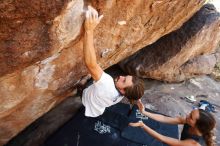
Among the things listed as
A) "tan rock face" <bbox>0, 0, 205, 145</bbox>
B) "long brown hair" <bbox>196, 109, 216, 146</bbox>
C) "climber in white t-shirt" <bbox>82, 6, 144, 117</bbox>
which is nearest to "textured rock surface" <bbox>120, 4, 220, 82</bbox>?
"tan rock face" <bbox>0, 0, 205, 145</bbox>

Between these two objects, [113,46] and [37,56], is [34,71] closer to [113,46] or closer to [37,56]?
[37,56]

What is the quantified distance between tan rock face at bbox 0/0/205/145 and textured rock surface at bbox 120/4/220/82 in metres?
1.20

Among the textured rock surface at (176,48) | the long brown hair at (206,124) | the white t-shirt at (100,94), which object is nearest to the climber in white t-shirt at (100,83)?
the white t-shirt at (100,94)

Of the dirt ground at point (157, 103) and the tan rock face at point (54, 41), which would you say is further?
the dirt ground at point (157, 103)

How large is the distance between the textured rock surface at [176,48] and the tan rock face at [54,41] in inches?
47.1

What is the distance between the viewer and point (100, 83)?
4.00 m

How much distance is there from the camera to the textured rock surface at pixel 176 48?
6.64m

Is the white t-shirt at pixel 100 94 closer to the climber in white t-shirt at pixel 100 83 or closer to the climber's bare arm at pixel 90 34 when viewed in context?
the climber in white t-shirt at pixel 100 83

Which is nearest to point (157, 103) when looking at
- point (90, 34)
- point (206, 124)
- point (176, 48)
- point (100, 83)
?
point (176, 48)

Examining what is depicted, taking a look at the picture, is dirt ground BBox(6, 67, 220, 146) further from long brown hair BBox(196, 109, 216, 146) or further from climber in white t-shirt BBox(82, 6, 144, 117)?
long brown hair BBox(196, 109, 216, 146)

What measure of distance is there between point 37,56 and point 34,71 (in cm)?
43

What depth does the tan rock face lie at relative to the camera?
302 cm

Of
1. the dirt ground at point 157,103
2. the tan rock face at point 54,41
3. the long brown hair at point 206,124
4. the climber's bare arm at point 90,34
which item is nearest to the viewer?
the tan rock face at point 54,41

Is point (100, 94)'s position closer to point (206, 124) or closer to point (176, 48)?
point (206, 124)
